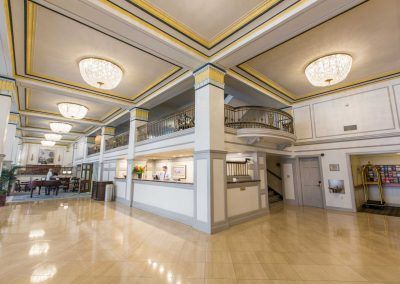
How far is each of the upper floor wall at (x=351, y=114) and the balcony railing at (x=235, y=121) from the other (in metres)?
0.93

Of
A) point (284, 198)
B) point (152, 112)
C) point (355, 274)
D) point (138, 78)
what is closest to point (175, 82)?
point (138, 78)

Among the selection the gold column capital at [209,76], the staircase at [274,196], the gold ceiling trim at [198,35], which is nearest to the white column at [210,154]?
the gold column capital at [209,76]

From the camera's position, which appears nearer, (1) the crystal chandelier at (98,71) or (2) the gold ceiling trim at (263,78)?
(1) the crystal chandelier at (98,71)

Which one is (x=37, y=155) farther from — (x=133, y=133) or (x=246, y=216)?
(x=246, y=216)

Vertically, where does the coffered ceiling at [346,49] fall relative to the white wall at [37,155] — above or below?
above

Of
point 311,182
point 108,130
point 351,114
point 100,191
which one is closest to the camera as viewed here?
point 351,114

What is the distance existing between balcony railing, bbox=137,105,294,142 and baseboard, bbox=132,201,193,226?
9.03ft

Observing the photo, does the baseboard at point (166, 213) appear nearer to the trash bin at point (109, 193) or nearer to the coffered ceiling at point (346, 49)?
the trash bin at point (109, 193)

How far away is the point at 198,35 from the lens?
4.57m

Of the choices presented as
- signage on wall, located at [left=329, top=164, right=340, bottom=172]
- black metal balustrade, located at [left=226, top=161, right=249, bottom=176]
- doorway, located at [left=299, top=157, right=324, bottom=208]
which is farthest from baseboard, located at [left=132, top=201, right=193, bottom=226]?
signage on wall, located at [left=329, top=164, right=340, bottom=172]

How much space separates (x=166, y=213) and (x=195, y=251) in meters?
2.75

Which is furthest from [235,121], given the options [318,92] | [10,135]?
[10,135]

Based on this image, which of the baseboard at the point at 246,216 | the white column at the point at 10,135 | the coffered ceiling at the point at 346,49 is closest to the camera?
the coffered ceiling at the point at 346,49

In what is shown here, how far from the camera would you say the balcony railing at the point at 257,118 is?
21.0 feet
